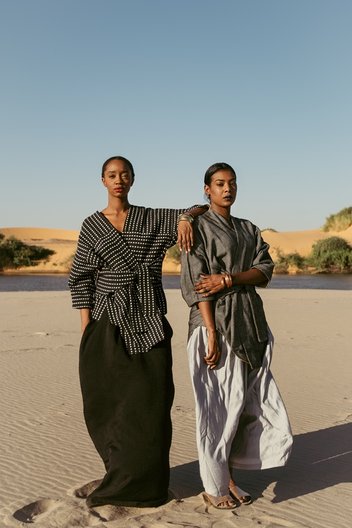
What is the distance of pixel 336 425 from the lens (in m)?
5.80

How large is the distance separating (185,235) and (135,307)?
508 millimetres

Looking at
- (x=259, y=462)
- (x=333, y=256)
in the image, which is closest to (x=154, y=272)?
(x=259, y=462)

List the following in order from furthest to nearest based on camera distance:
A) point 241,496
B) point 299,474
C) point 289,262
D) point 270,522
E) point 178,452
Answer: point 289,262
point 178,452
point 299,474
point 241,496
point 270,522

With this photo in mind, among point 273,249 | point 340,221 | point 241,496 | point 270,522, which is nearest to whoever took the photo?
point 270,522

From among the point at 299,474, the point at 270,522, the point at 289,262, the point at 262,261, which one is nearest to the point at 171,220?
the point at 262,261

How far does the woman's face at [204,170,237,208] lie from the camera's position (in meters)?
3.87

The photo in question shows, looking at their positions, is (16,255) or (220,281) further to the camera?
(16,255)

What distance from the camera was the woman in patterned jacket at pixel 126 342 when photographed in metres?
3.73

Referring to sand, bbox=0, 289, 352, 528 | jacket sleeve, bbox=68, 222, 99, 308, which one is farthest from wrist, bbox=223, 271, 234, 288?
sand, bbox=0, 289, 352, 528

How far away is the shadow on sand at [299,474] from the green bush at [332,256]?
38.9m

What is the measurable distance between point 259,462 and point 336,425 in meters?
2.18

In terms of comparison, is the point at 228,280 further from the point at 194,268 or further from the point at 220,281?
the point at 194,268

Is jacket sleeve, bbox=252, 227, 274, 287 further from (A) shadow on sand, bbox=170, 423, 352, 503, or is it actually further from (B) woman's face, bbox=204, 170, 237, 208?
(A) shadow on sand, bbox=170, 423, 352, 503

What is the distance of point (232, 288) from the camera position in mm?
3834
